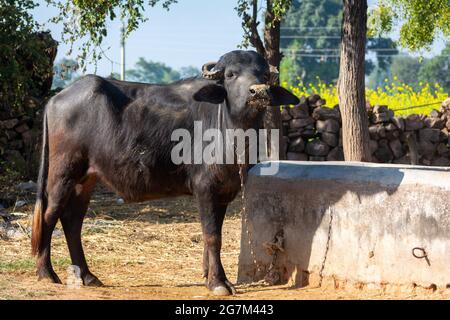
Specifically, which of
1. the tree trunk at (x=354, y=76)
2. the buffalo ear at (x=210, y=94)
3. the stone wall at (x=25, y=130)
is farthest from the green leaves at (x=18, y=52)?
the buffalo ear at (x=210, y=94)

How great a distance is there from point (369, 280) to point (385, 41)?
76280mm

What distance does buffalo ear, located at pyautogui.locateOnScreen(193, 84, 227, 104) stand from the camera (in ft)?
20.2

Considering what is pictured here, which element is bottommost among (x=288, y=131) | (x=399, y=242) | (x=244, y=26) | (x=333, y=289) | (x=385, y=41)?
(x=333, y=289)

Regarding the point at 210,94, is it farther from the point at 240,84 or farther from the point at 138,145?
the point at 138,145

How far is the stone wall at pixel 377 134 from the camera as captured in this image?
1457 cm

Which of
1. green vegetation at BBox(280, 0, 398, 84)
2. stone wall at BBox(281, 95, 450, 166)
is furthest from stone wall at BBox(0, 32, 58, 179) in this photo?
green vegetation at BBox(280, 0, 398, 84)

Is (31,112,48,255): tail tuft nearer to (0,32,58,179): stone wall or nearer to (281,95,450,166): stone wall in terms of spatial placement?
(0,32,58,179): stone wall

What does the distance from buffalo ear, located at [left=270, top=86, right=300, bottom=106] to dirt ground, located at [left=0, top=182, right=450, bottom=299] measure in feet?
4.86

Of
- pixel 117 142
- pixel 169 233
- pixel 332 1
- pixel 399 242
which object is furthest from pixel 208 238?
pixel 332 1

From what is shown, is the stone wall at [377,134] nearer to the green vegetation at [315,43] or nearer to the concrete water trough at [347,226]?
the concrete water trough at [347,226]

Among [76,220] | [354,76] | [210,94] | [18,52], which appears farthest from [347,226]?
[18,52]

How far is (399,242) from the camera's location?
5.65 metres

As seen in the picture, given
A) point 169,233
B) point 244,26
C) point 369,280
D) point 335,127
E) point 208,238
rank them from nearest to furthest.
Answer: point 369,280 < point 208,238 < point 169,233 < point 244,26 < point 335,127

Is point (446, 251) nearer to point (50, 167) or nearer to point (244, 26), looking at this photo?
point (50, 167)
